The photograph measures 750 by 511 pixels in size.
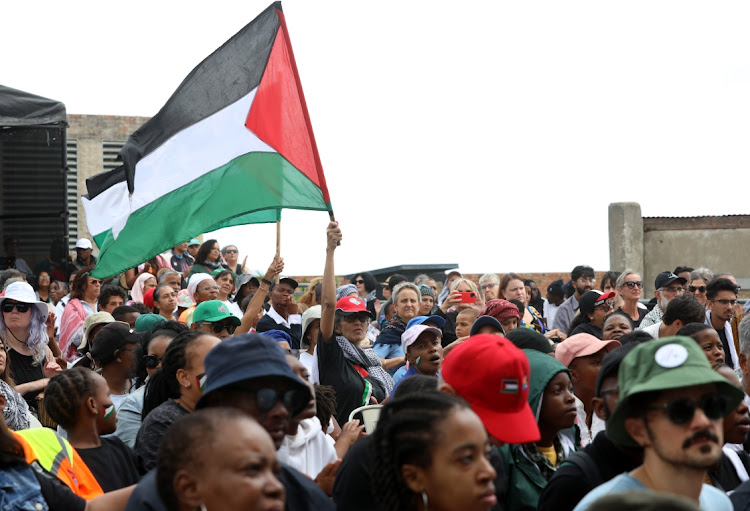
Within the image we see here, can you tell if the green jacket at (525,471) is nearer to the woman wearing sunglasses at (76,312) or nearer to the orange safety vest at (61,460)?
the orange safety vest at (61,460)

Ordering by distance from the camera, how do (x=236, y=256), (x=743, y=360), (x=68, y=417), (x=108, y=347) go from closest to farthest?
(x=68, y=417)
(x=743, y=360)
(x=108, y=347)
(x=236, y=256)

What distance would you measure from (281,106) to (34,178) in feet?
29.1

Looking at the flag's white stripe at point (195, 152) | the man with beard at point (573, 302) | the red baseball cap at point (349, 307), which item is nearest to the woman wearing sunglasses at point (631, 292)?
the man with beard at point (573, 302)

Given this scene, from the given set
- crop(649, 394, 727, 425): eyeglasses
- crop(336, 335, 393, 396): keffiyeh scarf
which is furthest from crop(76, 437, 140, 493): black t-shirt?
Answer: crop(336, 335, 393, 396): keffiyeh scarf

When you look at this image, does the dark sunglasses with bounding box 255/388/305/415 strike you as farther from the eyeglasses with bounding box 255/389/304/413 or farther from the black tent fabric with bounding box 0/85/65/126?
the black tent fabric with bounding box 0/85/65/126

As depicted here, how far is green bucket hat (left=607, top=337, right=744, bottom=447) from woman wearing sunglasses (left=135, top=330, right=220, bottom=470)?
1.88m

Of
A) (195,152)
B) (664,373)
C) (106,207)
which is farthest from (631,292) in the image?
(664,373)

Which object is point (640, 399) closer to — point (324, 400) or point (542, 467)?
point (542, 467)

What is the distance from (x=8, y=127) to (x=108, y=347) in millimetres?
10252

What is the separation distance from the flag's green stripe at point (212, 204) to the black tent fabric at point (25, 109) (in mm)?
7886

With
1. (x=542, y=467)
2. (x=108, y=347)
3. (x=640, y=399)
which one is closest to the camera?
(x=640, y=399)

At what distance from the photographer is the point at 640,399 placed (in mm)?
3324

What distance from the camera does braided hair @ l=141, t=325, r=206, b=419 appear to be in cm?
475

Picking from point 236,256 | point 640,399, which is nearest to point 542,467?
point 640,399
